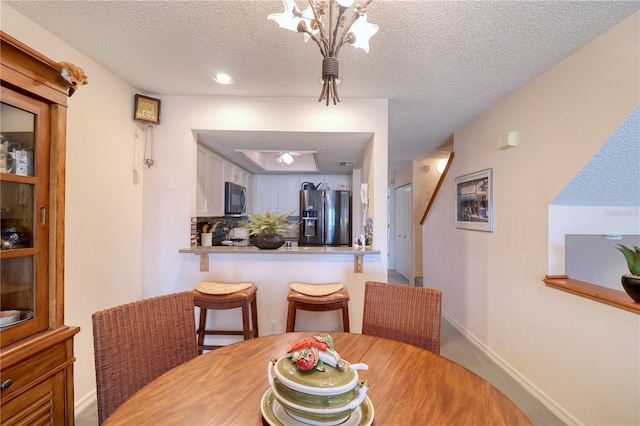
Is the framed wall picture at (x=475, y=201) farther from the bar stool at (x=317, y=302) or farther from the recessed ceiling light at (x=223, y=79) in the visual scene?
the recessed ceiling light at (x=223, y=79)

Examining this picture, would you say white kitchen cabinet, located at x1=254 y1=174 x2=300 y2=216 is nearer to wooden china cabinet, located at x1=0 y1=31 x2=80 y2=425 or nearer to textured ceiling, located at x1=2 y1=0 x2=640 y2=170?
textured ceiling, located at x1=2 y1=0 x2=640 y2=170

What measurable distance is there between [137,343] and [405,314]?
1.24m

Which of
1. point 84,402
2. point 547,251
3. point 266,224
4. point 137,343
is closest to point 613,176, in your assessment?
point 547,251

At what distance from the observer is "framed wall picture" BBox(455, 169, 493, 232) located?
8.44ft

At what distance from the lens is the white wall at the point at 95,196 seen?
1688 mm

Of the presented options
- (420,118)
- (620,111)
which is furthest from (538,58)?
(420,118)

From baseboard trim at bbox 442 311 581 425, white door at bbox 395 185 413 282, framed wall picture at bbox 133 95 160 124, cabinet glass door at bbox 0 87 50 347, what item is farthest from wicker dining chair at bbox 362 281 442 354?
white door at bbox 395 185 413 282

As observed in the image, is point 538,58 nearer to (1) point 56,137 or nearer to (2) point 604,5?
(2) point 604,5

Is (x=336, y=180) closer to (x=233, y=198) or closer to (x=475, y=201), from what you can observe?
(x=233, y=198)

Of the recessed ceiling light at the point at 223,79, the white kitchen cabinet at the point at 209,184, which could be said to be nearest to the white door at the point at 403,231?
the white kitchen cabinet at the point at 209,184

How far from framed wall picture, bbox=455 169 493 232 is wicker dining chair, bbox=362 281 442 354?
1.57m

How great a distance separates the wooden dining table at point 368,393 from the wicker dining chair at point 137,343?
0.21 meters

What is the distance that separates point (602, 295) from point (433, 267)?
7.29 feet

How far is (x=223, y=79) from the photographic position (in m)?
2.05
